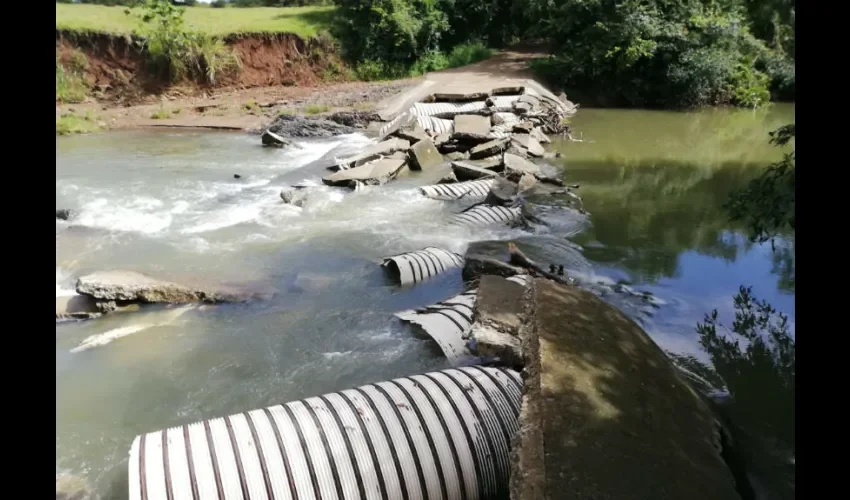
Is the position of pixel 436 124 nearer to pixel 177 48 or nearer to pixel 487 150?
pixel 487 150

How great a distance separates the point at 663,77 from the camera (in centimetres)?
2466

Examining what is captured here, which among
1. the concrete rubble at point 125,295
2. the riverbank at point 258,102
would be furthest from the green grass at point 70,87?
the concrete rubble at point 125,295

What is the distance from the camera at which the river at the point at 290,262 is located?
5.64 metres

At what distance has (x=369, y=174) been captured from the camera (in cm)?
1337

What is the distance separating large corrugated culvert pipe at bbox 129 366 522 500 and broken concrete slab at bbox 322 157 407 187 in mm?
9248

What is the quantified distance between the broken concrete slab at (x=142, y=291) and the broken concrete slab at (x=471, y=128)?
941cm

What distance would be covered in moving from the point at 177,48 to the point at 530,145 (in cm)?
1724

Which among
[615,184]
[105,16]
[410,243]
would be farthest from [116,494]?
[105,16]

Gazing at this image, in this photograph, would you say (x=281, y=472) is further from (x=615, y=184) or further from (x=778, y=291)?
(x=615, y=184)

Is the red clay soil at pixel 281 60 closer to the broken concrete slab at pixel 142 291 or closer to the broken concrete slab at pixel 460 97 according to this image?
the broken concrete slab at pixel 460 97

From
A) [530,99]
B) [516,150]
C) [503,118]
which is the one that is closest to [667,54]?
[530,99]

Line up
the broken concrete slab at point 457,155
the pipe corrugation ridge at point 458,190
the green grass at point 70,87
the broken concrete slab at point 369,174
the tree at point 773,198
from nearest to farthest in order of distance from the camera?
the tree at point 773,198 → the pipe corrugation ridge at point 458,190 → the broken concrete slab at point 369,174 → the broken concrete slab at point 457,155 → the green grass at point 70,87

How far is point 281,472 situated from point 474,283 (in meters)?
3.98

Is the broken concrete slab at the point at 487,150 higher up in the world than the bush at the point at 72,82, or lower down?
lower down
